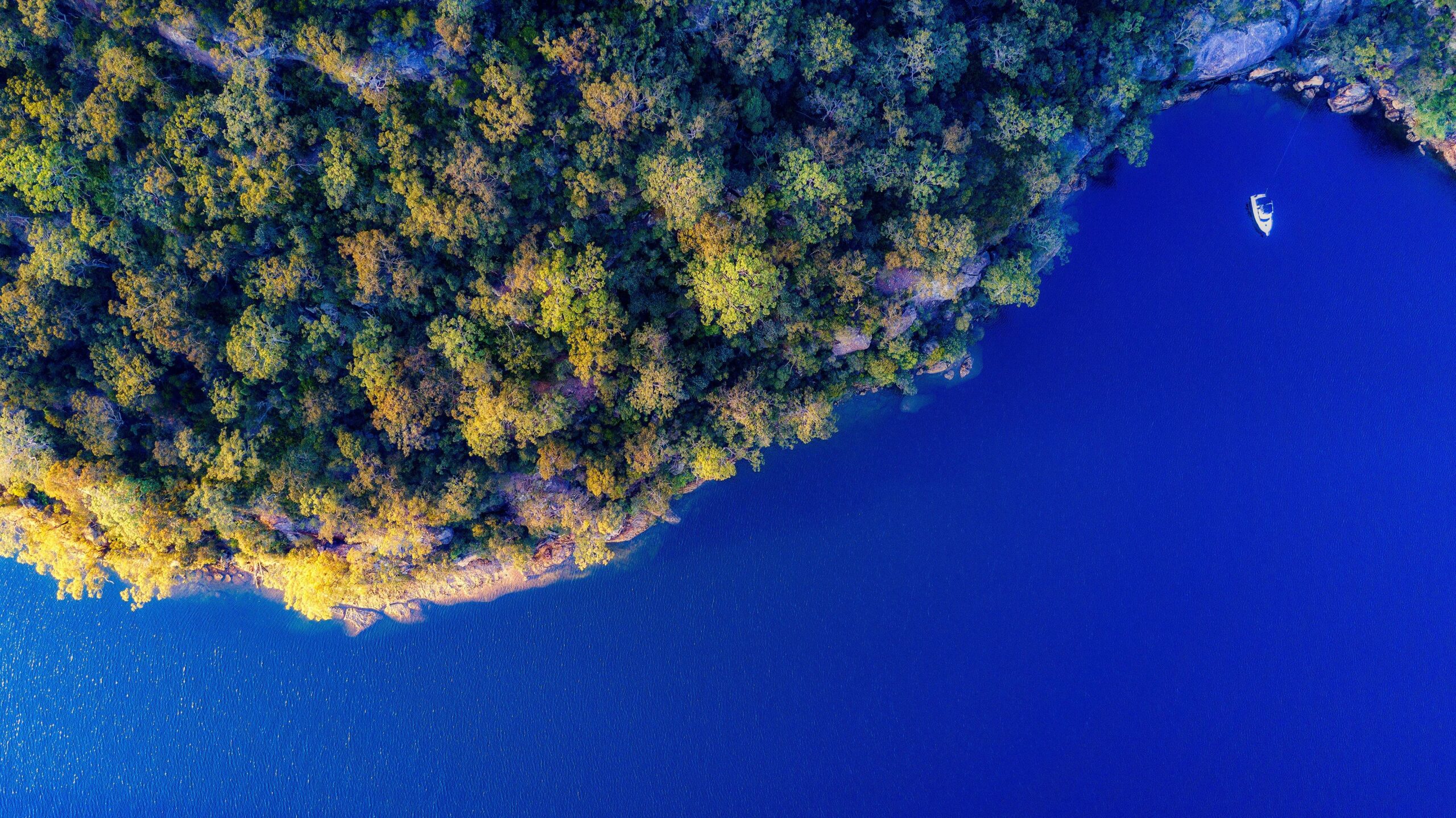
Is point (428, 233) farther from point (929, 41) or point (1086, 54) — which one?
point (1086, 54)

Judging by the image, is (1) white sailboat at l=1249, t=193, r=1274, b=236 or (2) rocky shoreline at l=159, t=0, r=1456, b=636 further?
(1) white sailboat at l=1249, t=193, r=1274, b=236

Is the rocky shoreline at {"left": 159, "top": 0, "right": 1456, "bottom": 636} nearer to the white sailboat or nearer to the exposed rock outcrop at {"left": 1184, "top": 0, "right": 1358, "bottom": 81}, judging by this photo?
the exposed rock outcrop at {"left": 1184, "top": 0, "right": 1358, "bottom": 81}

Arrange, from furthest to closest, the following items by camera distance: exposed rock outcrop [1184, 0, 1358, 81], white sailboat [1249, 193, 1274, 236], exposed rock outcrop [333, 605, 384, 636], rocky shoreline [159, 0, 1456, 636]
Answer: exposed rock outcrop [333, 605, 384, 636] → white sailboat [1249, 193, 1274, 236] → exposed rock outcrop [1184, 0, 1358, 81] → rocky shoreline [159, 0, 1456, 636]

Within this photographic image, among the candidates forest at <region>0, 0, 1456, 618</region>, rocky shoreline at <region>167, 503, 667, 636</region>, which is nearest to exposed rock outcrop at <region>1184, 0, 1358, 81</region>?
forest at <region>0, 0, 1456, 618</region>

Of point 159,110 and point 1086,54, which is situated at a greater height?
point 159,110

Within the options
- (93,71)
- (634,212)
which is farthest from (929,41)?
(93,71)

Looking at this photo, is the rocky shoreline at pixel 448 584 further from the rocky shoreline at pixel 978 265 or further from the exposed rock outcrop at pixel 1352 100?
the exposed rock outcrop at pixel 1352 100

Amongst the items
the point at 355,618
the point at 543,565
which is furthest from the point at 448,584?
the point at 355,618
